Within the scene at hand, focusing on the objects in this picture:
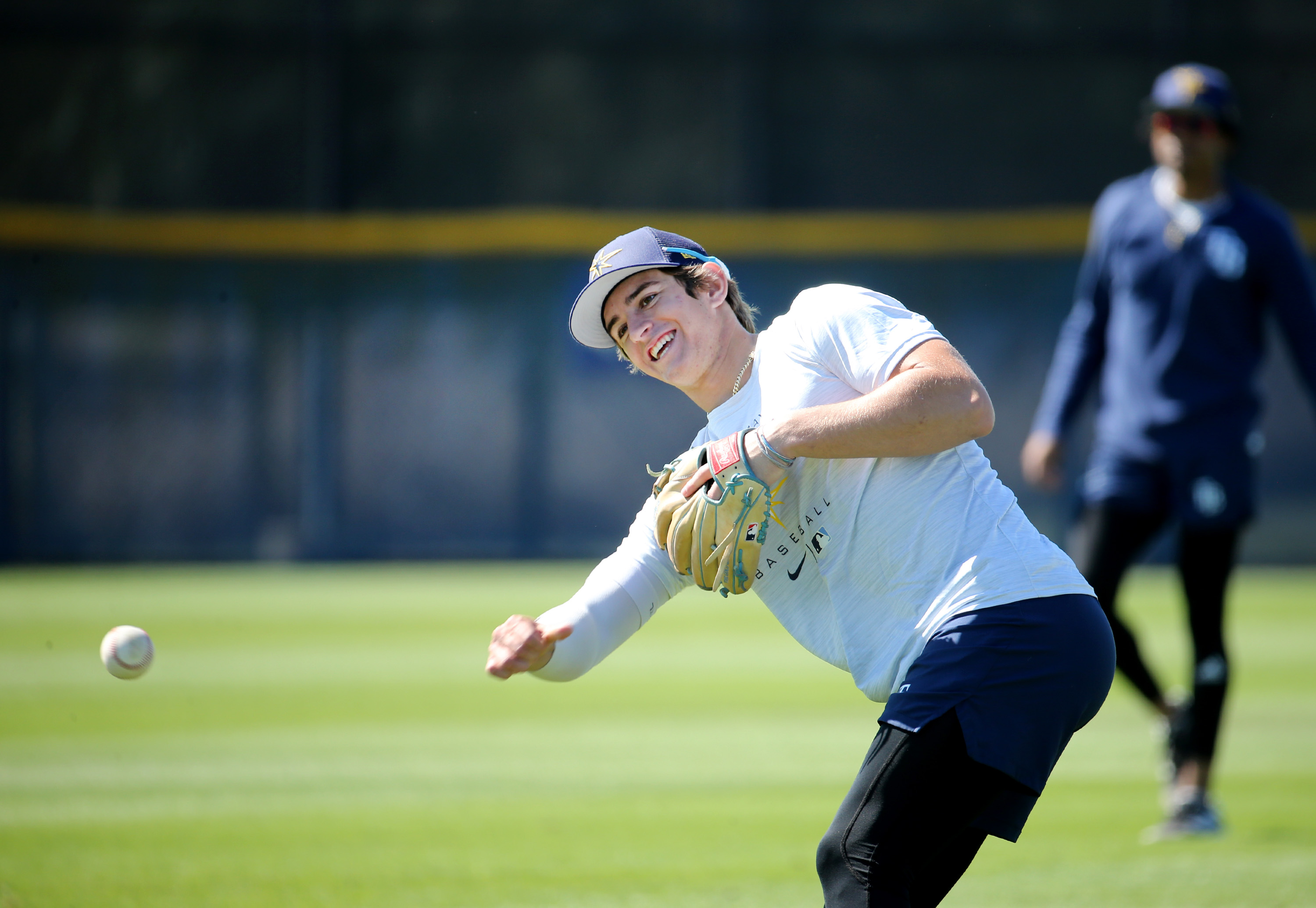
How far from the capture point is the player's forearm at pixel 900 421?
8.86 ft

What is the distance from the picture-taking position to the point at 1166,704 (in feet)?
17.9

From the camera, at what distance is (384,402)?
17.6 meters

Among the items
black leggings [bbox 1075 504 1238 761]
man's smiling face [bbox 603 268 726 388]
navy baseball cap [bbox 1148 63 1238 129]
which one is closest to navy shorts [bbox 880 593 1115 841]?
man's smiling face [bbox 603 268 726 388]

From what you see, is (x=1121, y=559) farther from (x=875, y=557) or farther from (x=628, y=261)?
(x=628, y=261)

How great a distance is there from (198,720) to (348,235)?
10980mm

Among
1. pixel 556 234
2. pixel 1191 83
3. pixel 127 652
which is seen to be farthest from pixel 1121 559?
pixel 556 234

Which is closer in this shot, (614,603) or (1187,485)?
(614,603)

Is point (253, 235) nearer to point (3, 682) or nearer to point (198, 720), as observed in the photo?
point (3, 682)

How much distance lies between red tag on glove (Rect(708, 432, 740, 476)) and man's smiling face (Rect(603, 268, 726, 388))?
10.7 inches

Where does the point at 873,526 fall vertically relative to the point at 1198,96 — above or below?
below

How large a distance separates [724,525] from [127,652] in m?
1.85

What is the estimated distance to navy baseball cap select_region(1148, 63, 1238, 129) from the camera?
5.29 meters

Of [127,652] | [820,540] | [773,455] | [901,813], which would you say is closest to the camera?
[901,813]

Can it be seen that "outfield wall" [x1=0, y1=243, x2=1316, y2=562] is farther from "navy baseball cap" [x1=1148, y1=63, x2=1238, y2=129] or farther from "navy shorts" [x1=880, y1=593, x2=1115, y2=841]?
"navy shorts" [x1=880, y1=593, x2=1115, y2=841]
